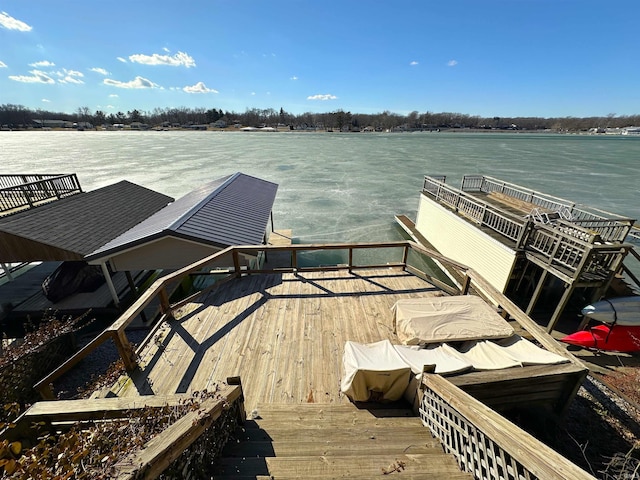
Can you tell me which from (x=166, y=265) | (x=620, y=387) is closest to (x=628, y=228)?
(x=620, y=387)

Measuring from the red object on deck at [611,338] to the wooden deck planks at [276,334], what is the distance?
6.09 meters

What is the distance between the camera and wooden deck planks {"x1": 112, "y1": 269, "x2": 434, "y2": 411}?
395 cm

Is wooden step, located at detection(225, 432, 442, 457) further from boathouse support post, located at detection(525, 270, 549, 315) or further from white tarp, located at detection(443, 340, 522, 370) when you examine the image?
boathouse support post, located at detection(525, 270, 549, 315)

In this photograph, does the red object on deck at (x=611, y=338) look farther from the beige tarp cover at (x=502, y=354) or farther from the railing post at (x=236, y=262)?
the railing post at (x=236, y=262)

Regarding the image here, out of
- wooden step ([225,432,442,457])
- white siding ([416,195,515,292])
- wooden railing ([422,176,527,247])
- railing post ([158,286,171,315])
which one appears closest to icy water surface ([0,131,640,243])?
white siding ([416,195,515,292])

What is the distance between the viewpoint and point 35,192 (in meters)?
12.4

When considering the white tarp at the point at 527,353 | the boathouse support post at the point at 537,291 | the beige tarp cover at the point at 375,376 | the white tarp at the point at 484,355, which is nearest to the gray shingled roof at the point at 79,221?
the beige tarp cover at the point at 375,376

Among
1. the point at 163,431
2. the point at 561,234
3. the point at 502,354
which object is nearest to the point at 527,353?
the point at 502,354

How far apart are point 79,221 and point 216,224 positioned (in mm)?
6520

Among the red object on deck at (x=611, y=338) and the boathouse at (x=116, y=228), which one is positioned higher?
the boathouse at (x=116, y=228)

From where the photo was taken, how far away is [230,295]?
609 centimetres

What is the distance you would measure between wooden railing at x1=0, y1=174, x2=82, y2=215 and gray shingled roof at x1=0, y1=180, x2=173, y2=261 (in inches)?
35.4

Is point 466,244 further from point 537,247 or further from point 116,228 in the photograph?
point 116,228

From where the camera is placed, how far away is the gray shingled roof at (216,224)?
813 centimetres
